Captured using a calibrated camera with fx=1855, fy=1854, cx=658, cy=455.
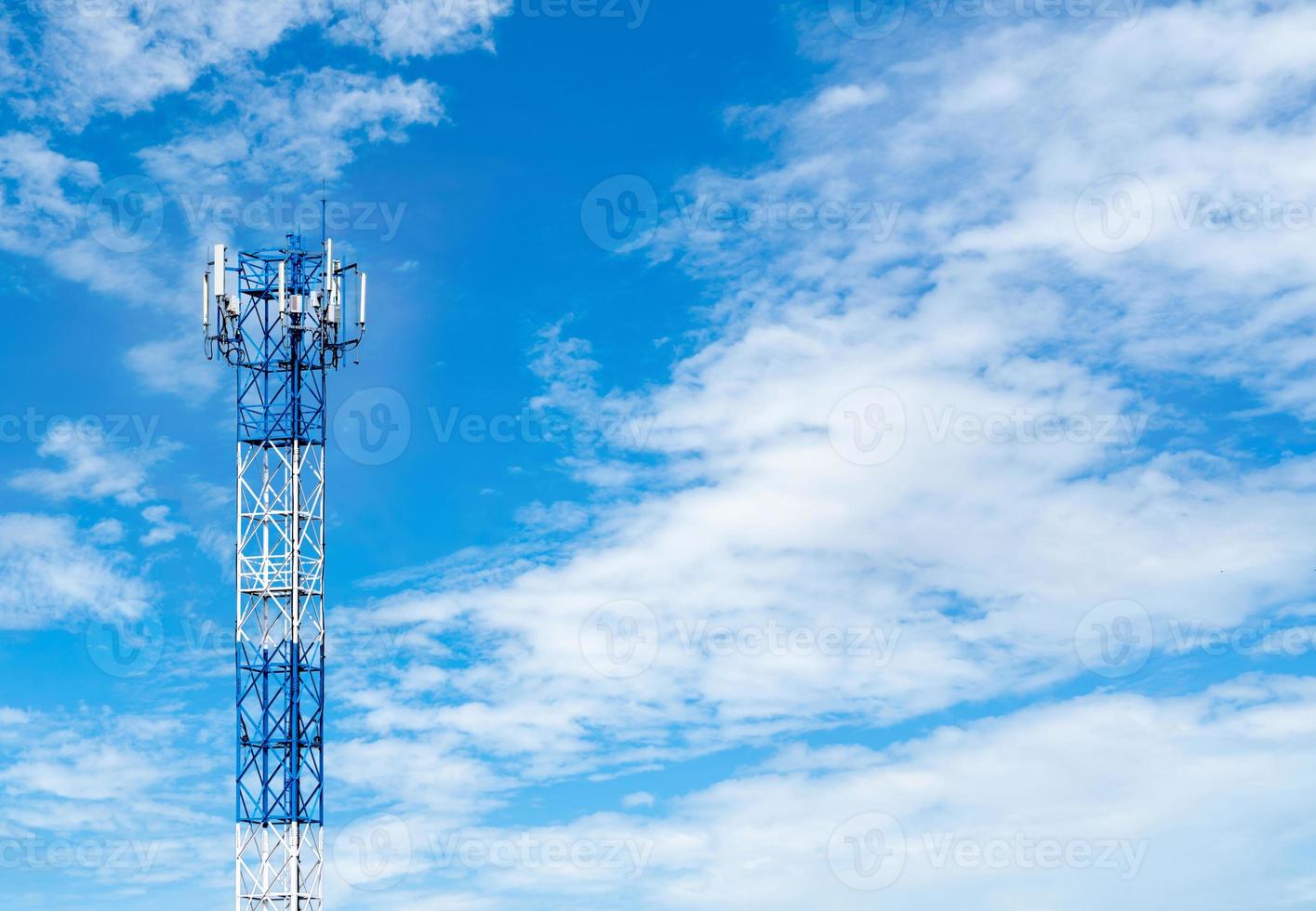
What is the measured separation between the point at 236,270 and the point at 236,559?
1828 cm

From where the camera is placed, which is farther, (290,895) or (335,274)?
(335,274)

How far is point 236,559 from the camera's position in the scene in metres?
113

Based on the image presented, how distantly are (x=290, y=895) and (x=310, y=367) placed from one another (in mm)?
32402

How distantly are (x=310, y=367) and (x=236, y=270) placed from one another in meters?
7.58

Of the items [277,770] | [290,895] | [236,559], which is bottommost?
[290,895]

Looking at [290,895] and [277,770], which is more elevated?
[277,770]

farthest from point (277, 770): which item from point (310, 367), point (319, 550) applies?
point (310, 367)

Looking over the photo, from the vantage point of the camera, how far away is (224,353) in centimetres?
11588

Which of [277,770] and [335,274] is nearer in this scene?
[277,770]

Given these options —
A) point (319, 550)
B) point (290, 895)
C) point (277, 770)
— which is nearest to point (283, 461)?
point (319, 550)

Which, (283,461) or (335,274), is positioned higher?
(335,274)

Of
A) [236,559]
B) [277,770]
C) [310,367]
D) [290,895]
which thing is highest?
[310,367]

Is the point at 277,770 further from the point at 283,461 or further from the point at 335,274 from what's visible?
the point at 335,274

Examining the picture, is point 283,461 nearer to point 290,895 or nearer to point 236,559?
point 236,559
